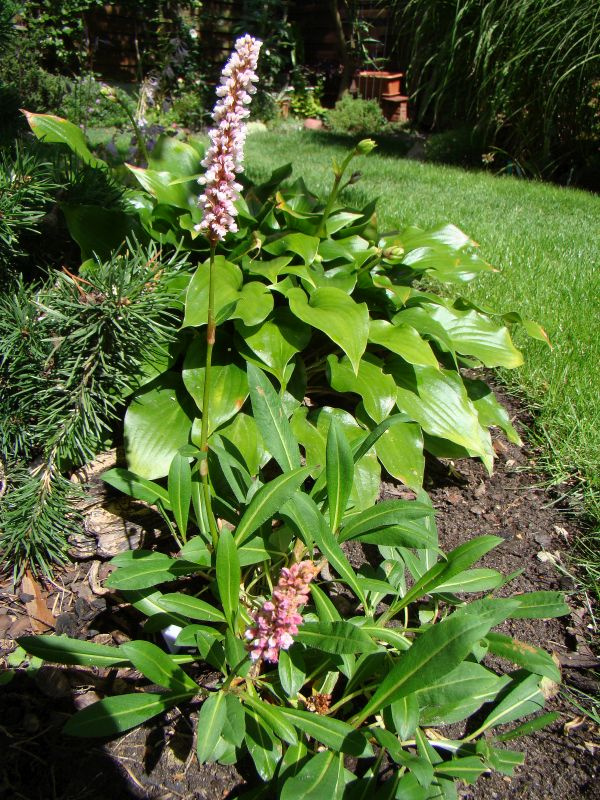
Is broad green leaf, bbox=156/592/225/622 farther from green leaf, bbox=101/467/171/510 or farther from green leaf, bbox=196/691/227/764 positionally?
green leaf, bbox=101/467/171/510

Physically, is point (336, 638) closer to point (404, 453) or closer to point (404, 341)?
point (404, 453)

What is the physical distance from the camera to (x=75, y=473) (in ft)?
7.55

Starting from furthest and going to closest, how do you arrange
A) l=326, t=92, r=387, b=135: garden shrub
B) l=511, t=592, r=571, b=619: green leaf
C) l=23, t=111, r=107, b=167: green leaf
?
l=326, t=92, r=387, b=135: garden shrub
l=23, t=111, r=107, b=167: green leaf
l=511, t=592, r=571, b=619: green leaf

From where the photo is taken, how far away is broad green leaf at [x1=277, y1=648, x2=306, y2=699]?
4.60 feet

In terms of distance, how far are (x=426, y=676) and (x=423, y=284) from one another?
2885 mm

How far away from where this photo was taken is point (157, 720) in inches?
64.8

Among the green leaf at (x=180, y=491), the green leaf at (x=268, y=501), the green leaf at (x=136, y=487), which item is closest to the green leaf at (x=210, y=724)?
the green leaf at (x=268, y=501)

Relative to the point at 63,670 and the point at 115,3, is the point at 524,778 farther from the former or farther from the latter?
the point at 115,3

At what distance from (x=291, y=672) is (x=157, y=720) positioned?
1.53 feet

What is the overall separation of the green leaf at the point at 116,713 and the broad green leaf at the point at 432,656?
1.56ft

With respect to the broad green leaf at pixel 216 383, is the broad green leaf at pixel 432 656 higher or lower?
lower

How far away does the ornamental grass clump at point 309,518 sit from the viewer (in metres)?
1.34

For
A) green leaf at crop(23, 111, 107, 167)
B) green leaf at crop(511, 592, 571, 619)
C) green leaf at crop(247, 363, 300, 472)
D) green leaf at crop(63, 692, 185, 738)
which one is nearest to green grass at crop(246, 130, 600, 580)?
green leaf at crop(511, 592, 571, 619)

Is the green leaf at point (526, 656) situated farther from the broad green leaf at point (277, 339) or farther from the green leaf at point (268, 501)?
the broad green leaf at point (277, 339)
